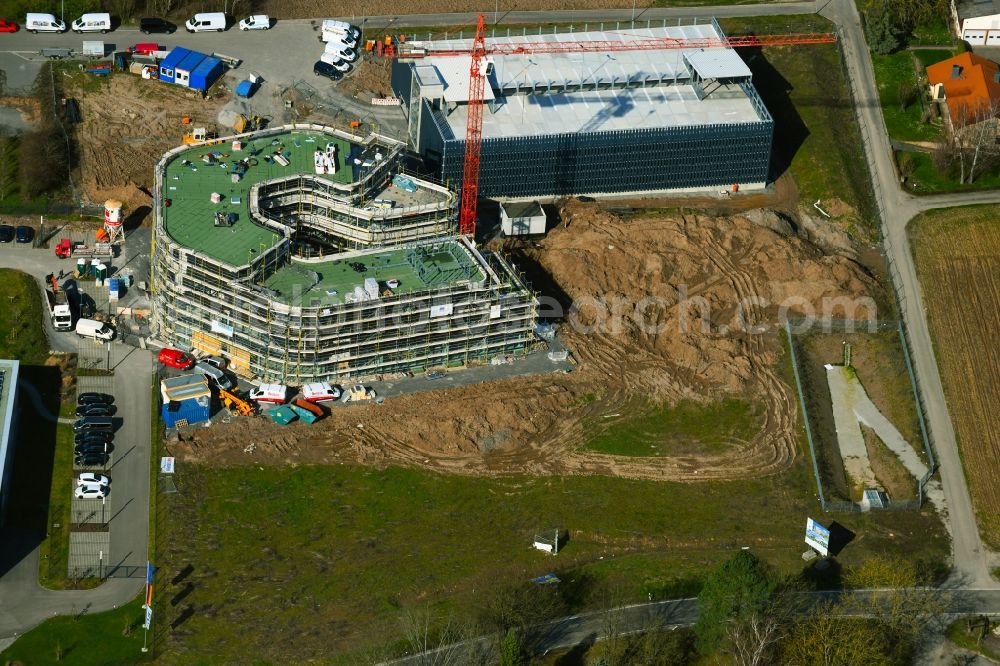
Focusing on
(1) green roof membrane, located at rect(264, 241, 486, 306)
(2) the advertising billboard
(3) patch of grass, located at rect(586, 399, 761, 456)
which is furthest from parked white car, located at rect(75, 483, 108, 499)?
(2) the advertising billboard

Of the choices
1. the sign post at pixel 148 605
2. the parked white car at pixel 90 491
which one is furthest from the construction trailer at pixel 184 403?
the sign post at pixel 148 605

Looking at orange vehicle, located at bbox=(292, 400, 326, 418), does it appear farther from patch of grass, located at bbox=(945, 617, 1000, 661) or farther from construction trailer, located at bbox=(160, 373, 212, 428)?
patch of grass, located at bbox=(945, 617, 1000, 661)

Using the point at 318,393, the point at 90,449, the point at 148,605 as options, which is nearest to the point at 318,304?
the point at 318,393

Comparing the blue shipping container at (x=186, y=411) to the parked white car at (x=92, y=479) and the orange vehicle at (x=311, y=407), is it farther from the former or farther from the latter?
the parked white car at (x=92, y=479)

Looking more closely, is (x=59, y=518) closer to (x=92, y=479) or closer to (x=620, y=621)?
(x=92, y=479)

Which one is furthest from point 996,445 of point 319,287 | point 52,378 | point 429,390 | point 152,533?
point 52,378

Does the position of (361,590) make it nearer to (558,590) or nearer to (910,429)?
(558,590)
